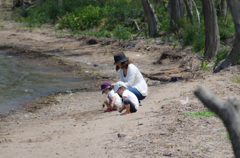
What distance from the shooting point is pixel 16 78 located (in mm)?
12070

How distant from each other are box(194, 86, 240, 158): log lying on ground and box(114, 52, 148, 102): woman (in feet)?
15.0

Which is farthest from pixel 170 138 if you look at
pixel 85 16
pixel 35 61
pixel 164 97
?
pixel 85 16

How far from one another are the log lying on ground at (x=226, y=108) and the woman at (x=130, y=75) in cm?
458

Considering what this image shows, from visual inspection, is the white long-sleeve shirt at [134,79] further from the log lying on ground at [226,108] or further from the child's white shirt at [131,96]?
the log lying on ground at [226,108]

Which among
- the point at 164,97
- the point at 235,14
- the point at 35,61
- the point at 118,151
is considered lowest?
the point at 35,61

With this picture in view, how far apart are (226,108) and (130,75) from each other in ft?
15.4

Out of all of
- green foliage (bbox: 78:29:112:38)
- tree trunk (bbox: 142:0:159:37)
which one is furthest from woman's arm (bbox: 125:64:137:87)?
green foliage (bbox: 78:29:112:38)

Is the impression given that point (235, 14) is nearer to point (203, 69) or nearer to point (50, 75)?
point (203, 69)

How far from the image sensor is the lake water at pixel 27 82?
952 centimetres

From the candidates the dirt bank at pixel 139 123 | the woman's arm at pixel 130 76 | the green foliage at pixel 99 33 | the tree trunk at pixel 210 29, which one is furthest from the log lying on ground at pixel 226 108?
the green foliage at pixel 99 33

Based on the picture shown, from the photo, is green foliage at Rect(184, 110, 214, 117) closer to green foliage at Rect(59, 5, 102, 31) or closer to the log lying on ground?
the log lying on ground

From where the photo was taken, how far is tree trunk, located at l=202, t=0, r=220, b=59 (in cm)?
1029

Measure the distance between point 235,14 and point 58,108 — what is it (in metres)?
4.96

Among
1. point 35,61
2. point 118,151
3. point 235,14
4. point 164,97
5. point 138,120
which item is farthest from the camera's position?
point 35,61
